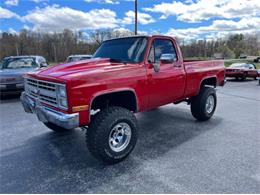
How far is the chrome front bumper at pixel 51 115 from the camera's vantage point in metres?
Answer: 2.93

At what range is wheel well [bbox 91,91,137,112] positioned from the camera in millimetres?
3639

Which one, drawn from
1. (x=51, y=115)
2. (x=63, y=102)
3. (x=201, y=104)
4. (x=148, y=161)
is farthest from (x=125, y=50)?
(x=201, y=104)

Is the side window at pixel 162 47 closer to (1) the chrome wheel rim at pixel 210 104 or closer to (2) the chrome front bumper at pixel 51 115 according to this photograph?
(1) the chrome wheel rim at pixel 210 104

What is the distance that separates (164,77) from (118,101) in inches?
39.3

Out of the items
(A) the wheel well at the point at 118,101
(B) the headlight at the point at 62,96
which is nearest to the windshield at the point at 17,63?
(A) the wheel well at the point at 118,101

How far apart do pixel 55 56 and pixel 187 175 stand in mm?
51557

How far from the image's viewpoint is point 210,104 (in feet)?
19.0

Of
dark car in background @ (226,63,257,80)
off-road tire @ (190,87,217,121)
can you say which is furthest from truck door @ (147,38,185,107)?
dark car in background @ (226,63,257,80)

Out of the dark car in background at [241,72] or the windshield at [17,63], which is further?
the dark car in background at [241,72]

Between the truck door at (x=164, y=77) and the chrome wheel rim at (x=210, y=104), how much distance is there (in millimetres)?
1240

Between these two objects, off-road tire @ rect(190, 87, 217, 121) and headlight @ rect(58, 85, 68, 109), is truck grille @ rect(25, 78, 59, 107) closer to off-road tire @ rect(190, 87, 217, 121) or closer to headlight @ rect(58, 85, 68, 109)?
headlight @ rect(58, 85, 68, 109)

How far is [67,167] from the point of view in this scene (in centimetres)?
332

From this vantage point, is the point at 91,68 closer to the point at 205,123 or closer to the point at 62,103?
the point at 62,103

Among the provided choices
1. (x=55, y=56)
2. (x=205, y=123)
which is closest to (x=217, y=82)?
(x=205, y=123)
